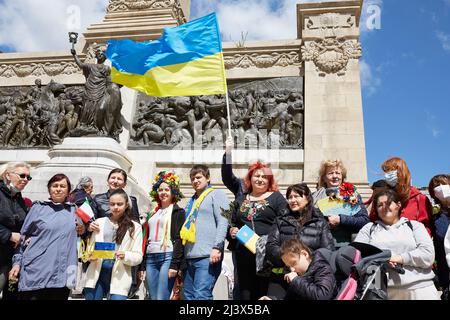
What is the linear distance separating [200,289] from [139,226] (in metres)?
0.90

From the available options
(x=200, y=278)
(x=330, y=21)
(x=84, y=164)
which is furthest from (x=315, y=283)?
Answer: (x=330, y=21)

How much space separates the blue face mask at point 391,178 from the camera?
158 inches

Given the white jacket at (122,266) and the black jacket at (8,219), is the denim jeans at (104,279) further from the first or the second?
the black jacket at (8,219)

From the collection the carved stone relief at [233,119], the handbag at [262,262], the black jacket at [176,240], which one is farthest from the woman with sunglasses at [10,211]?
the carved stone relief at [233,119]

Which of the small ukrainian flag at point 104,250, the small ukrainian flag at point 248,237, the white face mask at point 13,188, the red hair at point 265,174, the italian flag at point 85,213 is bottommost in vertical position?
the small ukrainian flag at point 104,250

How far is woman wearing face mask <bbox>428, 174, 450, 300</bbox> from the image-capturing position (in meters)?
3.62

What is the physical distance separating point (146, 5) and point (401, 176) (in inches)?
492

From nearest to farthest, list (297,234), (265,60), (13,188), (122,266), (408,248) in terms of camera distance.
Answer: (408,248) < (297,234) < (122,266) < (13,188) < (265,60)

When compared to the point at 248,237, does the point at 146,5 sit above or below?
above

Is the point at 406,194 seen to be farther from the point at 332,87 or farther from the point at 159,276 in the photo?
the point at 332,87

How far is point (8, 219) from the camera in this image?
372 cm
